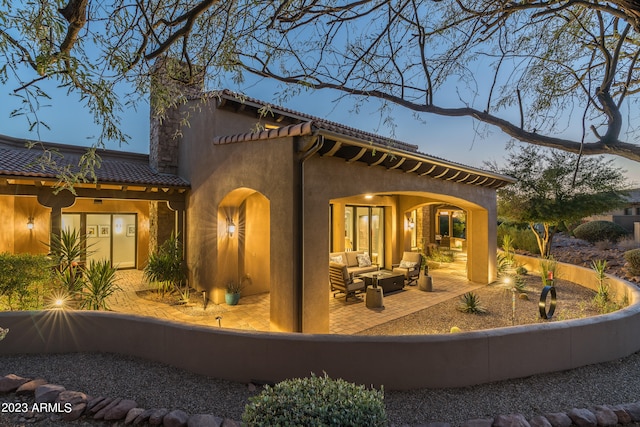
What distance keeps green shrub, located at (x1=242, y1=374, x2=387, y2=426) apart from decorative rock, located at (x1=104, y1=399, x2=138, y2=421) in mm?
1779

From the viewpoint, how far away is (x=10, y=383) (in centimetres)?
367

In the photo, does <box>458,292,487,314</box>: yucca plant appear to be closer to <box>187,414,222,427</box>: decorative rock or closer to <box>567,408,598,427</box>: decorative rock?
<box>567,408,598,427</box>: decorative rock

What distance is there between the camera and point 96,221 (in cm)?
1309

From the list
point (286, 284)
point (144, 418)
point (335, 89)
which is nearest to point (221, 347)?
point (144, 418)

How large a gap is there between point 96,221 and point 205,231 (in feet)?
23.0

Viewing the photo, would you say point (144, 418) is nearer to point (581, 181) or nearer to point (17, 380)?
point (17, 380)

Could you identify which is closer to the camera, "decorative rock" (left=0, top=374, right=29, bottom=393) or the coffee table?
"decorative rock" (left=0, top=374, right=29, bottom=393)

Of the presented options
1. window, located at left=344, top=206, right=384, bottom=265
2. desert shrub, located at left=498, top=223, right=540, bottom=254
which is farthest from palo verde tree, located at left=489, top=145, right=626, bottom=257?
window, located at left=344, top=206, right=384, bottom=265

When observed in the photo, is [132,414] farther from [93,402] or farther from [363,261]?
[363,261]

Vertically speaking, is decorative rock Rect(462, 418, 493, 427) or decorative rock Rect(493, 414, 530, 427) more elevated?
decorative rock Rect(493, 414, 530, 427)

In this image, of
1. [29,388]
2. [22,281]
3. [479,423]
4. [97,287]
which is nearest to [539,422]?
[479,423]

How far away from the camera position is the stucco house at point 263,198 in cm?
632

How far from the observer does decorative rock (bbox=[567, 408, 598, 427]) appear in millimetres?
3254

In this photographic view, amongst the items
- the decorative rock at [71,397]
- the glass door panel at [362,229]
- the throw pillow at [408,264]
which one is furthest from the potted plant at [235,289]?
the throw pillow at [408,264]
